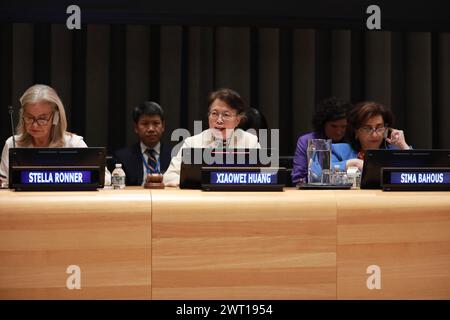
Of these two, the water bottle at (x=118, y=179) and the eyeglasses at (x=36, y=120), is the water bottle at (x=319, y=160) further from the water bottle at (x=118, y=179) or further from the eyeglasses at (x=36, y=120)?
the eyeglasses at (x=36, y=120)

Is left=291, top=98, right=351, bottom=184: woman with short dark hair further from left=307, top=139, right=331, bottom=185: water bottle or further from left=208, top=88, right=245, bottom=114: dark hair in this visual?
left=307, top=139, right=331, bottom=185: water bottle

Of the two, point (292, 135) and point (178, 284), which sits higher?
point (292, 135)

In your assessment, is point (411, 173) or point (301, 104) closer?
point (411, 173)

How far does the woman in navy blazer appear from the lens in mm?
3008

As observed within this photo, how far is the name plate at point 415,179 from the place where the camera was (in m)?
2.22

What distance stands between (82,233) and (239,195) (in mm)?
477

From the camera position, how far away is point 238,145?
315 cm

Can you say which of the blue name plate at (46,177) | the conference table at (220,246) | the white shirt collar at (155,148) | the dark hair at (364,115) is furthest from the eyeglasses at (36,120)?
the dark hair at (364,115)

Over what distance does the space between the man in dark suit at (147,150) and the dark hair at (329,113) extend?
85 centimetres

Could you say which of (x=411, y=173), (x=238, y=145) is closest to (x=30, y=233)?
(x=411, y=173)

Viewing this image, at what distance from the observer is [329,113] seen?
3695mm

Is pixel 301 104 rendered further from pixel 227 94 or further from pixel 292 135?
pixel 227 94

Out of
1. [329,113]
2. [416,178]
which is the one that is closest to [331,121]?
[329,113]
